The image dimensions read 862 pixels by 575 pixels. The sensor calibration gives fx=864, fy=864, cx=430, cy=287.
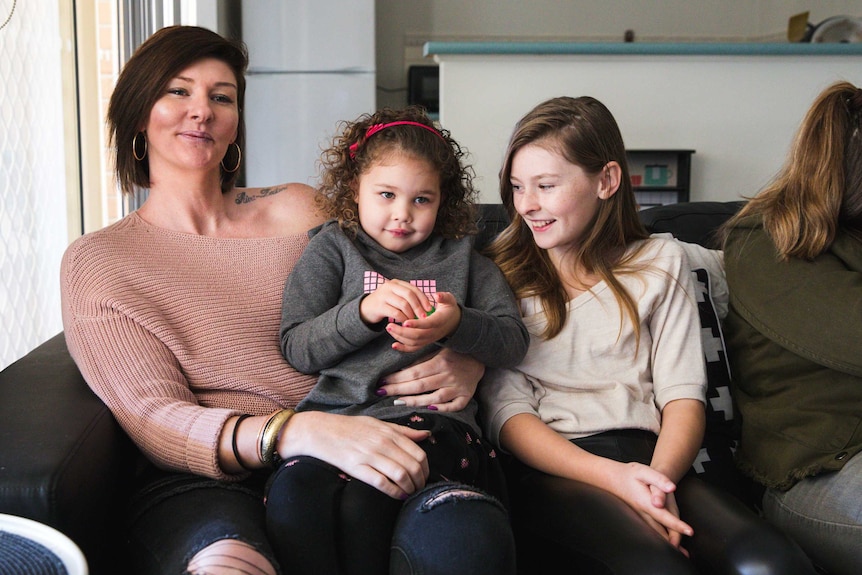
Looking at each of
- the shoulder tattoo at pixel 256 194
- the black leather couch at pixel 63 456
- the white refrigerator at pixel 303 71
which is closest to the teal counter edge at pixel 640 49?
the white refrigerator at pixel 303 71

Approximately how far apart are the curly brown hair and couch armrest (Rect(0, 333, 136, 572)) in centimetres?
54

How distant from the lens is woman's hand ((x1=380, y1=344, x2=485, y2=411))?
53.7 inches

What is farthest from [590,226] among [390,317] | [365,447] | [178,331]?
[178,331]

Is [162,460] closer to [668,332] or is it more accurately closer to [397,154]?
[397,154]

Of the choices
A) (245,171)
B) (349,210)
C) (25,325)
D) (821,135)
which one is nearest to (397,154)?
(349,210)

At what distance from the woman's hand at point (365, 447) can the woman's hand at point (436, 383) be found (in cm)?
11

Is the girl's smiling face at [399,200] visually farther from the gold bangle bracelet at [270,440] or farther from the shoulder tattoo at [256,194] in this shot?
the gold bangle bracelet at [270,440]

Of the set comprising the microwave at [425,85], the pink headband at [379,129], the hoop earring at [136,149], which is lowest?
the hoop earring at [136,149]

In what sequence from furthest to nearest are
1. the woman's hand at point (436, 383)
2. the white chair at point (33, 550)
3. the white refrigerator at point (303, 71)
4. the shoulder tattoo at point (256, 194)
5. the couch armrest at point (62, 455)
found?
1. the white refrigerator at point (303, 71)
2. the shoulder tattoo at point (256, 194)
3. the woman's hand at point (436, 383)
4. the couch armrest at point (62, 455)
5. the white chair at point (33, 550)

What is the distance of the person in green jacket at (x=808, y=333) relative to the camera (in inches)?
53.1

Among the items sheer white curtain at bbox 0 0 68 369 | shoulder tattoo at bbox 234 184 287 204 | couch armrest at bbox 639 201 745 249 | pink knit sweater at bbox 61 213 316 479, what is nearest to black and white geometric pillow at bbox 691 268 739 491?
couch armrest at bbox 639 201 745 249

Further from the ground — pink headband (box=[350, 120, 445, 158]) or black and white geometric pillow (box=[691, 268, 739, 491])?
pink headband (box=[350, 120, 445, 158])

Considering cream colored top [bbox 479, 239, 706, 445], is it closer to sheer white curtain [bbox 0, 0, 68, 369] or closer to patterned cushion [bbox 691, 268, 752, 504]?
patterned cushion [bbox 691, 268, 752, 504]

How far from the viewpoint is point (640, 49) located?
3361mm
